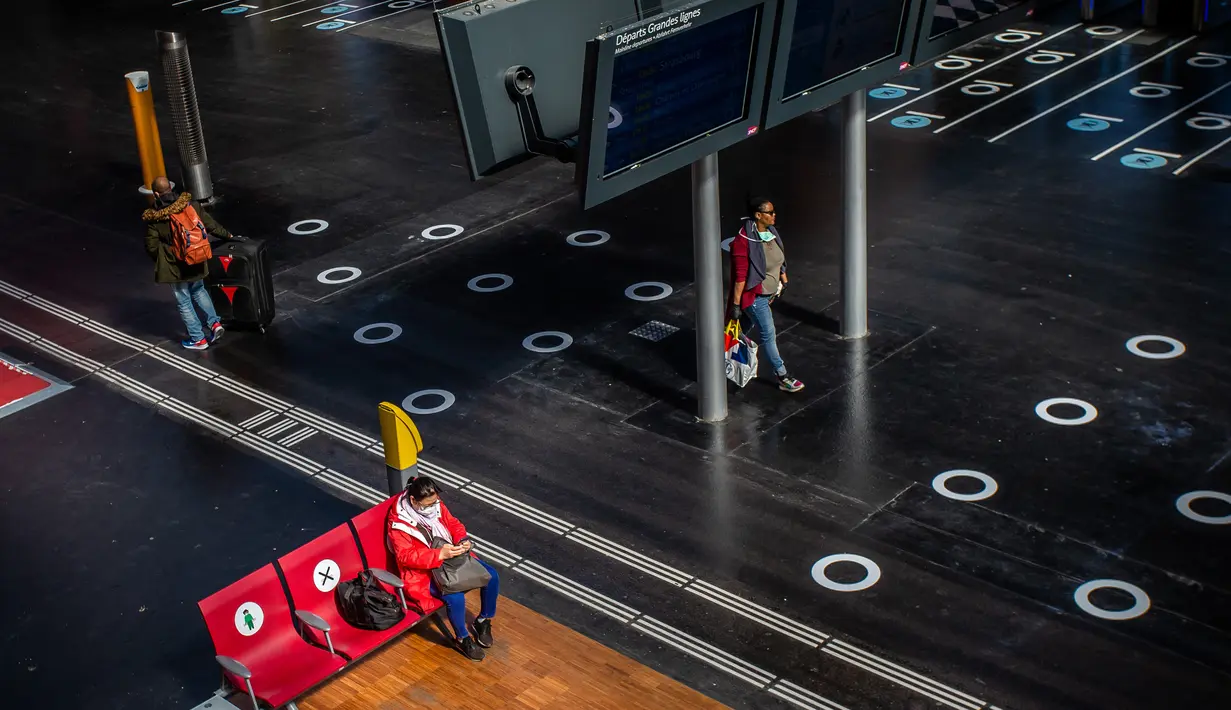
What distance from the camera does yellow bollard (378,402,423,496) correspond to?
8.74 meters

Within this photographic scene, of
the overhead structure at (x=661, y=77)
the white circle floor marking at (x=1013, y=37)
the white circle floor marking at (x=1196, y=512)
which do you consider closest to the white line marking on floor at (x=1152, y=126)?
the white circle floor marking at (x=1013, y=37)

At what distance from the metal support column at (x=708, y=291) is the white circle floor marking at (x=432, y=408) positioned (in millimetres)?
2138

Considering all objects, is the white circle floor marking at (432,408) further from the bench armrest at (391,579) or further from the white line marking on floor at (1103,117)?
the white line marking on floor at (1103,117)

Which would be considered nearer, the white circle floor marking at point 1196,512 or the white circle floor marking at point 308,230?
the white circle floor marking at point 1196,512

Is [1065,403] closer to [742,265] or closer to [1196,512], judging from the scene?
[1196,512]

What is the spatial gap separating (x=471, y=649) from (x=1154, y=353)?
6739 millimetres

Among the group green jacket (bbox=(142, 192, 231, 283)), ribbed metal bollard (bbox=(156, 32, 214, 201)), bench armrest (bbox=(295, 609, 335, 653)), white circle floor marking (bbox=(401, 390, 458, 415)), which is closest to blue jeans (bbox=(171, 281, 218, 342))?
green jacket (bbox=(142, 192, 231, 283))

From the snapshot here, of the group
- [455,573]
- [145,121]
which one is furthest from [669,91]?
[145,121]

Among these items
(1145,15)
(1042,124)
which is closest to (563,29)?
(1042,124)

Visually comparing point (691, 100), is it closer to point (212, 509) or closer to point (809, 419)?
point (809, 419)

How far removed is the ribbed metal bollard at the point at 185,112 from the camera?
632 inches

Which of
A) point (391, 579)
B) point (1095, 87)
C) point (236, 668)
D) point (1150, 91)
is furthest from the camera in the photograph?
point (1095, 87)

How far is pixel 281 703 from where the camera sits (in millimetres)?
8102

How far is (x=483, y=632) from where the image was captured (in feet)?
28.7
